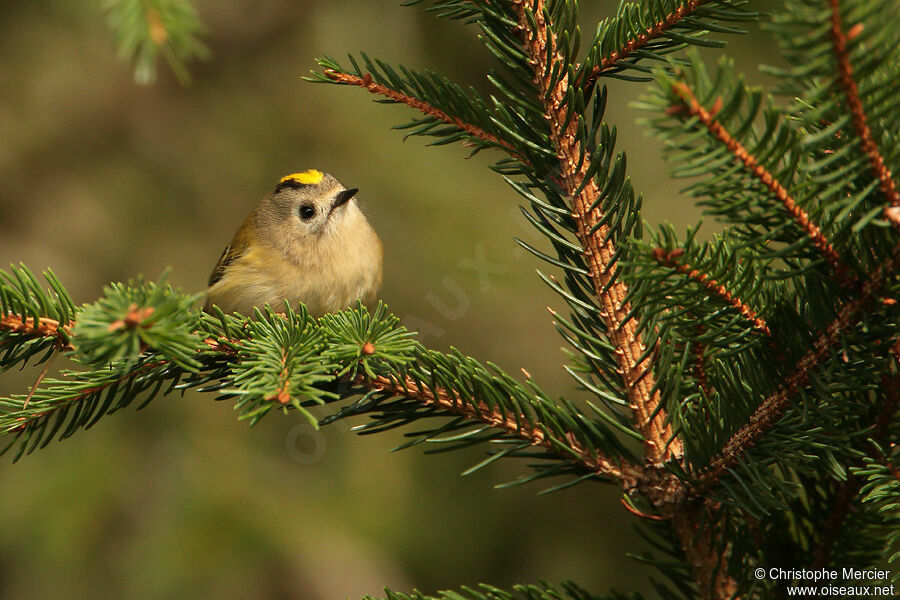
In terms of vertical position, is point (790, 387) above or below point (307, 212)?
below

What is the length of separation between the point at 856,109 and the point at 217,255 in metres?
2.57

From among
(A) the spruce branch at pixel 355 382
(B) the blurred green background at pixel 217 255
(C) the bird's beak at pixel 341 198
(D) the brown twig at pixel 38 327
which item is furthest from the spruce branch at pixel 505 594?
(C) the bird's beak at pixel 341 198

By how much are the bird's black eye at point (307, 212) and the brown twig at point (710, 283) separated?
1.88 metres

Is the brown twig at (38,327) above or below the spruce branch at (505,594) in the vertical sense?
above

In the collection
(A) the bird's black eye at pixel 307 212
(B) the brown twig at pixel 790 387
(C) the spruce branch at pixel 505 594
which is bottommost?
(C) the spruce branch at pixel 505 594

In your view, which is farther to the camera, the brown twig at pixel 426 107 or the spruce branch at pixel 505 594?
the brown twig at pixel 426 107

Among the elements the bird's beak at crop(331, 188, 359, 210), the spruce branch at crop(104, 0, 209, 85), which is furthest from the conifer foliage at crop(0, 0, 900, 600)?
the bird's beak at crop(331, 188, 359, 210)

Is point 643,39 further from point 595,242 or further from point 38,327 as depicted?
point 38,327

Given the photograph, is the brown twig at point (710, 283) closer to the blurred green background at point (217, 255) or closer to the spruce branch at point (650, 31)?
the spruce branch at point (650, 31)

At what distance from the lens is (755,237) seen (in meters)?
0.81

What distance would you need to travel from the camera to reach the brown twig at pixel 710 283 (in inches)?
32.4

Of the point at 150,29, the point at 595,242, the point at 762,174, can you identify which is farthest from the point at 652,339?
the point at 150,29

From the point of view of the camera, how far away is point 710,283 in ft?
2.91

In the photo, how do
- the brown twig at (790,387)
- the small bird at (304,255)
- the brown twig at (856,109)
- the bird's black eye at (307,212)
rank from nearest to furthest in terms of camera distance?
the brown twig at (856,109), the brown twig at (790,387), the small bird at (304,255), the bird's black eye at (307,212)
